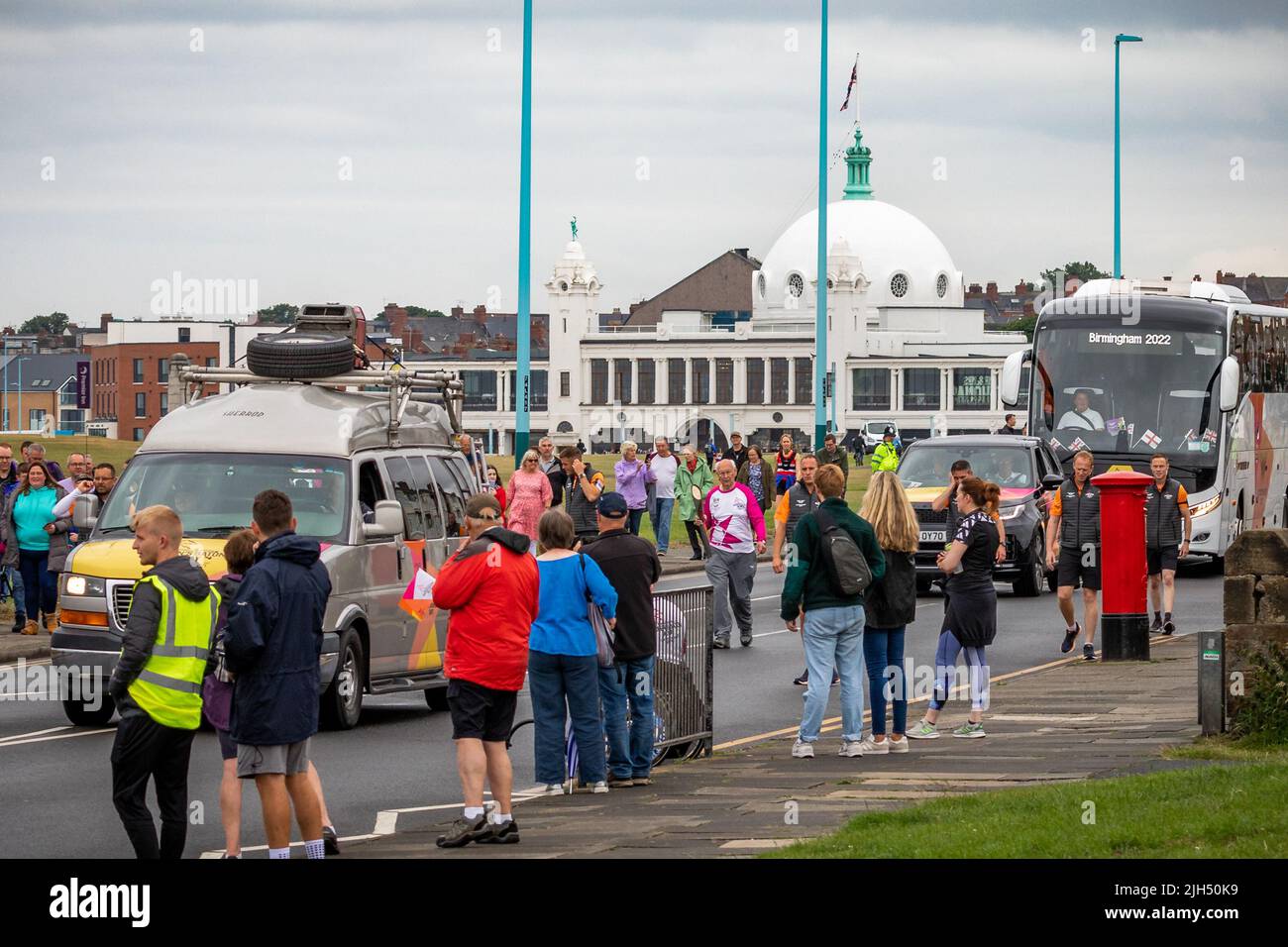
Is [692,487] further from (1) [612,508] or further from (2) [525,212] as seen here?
(1) [612,508]

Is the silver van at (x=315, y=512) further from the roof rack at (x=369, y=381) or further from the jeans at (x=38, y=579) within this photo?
the jeans at (x=38, y=579)

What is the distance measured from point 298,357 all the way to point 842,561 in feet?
18.6

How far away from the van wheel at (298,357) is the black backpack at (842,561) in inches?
208

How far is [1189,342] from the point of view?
99.0 feet

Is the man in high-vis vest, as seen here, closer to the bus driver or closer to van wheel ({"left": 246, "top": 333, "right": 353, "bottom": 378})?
van wheel ({"left": 246, "top": 333, "right": 353, "bottom": 378})

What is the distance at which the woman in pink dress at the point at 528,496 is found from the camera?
23.9 metres

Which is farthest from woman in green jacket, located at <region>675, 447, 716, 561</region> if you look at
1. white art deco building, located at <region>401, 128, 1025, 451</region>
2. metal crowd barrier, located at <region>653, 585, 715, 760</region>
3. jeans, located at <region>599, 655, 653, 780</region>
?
white art deco building, located at <region>401, 128, 1025, 451</region>

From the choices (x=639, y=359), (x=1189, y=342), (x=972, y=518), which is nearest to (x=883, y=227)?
(x=639, y=359)

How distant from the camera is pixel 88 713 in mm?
15070

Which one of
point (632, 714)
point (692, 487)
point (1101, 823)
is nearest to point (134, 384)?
point (692, 487)

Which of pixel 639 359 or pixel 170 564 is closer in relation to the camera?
pixel 170 564

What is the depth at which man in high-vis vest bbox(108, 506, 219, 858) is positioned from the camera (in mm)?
9086
